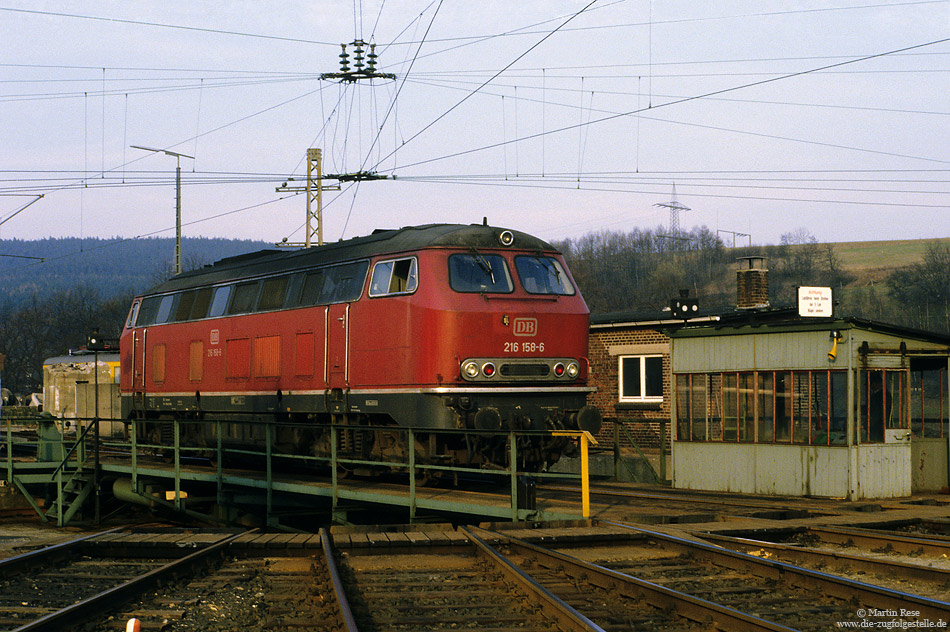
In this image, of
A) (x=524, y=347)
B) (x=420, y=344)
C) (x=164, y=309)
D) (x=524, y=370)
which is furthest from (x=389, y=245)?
(x=164, y=309)

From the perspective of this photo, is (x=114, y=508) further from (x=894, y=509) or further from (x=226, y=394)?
(x=894, y=509)

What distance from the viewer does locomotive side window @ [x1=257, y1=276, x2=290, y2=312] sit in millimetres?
16016

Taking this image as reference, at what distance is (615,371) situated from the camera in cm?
2477

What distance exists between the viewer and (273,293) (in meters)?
16.3

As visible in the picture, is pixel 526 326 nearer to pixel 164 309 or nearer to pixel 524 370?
pixel 524 370

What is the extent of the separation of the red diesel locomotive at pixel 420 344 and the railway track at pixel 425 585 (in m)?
2.83

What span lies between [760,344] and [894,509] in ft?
11.9

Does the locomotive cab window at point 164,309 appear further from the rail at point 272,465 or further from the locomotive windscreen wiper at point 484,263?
the locomotive windscreen wiper at point 484,263

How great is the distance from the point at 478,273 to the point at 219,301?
21.3 ft

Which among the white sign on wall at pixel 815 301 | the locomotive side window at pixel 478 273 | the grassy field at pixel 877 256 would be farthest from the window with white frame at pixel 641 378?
the grassy field at pixel 877 256

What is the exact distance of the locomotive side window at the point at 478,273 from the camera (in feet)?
43.5

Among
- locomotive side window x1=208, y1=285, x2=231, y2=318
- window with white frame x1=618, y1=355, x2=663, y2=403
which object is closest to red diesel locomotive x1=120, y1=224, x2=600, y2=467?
locomotive side window x1=208, y1=285, x2=231, y2=318

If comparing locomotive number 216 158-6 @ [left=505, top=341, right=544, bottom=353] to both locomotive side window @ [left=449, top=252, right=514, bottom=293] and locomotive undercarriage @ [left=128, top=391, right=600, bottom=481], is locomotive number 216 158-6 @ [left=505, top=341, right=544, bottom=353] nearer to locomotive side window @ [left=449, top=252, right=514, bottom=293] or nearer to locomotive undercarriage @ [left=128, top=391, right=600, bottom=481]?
locomotive undercarriage @ [left=128, top=391, right=600, bottom=481]

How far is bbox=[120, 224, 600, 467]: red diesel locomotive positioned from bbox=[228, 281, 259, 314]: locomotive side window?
0.04 m
